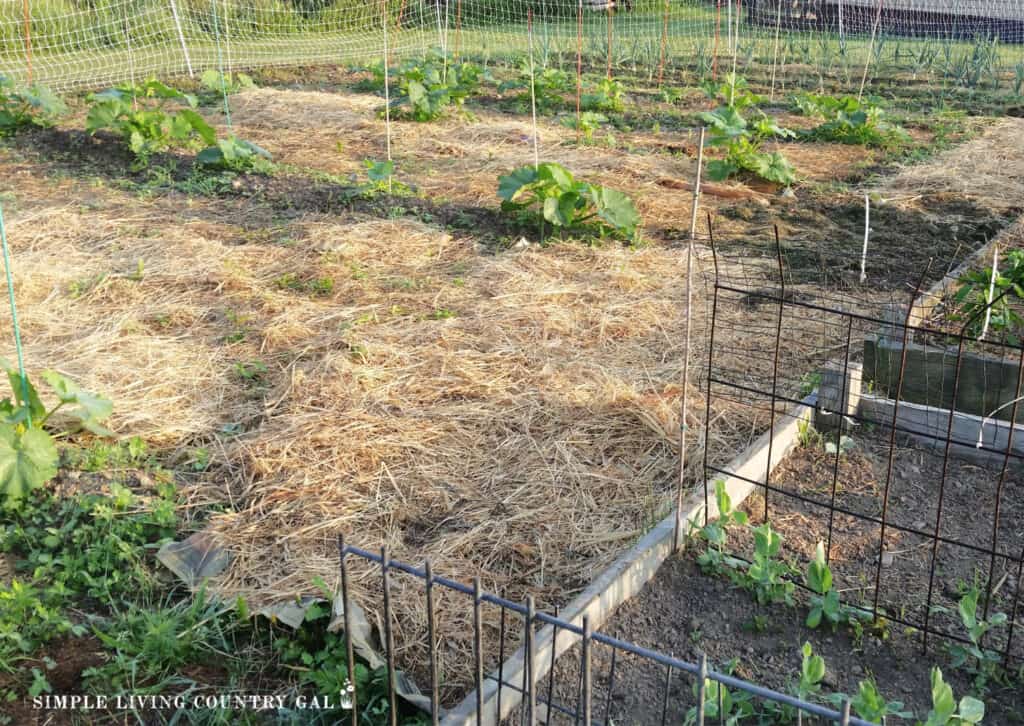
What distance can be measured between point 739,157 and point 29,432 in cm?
554

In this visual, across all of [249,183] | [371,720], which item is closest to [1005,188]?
[249,183]

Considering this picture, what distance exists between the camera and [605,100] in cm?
1015

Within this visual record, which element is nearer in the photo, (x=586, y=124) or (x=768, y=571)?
(x=768, y=571)

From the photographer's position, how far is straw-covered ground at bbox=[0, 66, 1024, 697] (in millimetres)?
3512

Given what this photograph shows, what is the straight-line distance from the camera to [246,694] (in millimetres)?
2732

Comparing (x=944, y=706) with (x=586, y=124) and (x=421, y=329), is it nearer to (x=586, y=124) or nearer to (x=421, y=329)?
(x=421, y=329)

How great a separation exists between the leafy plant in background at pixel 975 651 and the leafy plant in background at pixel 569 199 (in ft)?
12.4

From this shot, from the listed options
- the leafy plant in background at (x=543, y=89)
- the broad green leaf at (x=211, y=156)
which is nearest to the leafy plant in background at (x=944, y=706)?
the broad green leaf at (x=211, y=156)

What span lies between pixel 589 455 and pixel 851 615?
122cm

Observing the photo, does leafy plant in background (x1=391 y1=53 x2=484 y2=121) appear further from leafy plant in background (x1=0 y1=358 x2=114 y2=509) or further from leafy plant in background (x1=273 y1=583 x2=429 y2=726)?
leafy plant in background (x1=273 y1=583 x2=429 y2=726)

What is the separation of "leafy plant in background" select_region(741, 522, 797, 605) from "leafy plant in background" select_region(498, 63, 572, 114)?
793cm

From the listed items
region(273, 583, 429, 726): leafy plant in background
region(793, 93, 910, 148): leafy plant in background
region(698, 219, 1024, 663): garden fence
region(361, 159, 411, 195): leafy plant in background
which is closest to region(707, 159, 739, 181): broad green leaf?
region(793, 93, 910, 148): leafy plant in background

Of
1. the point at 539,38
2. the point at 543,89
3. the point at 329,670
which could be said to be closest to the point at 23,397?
the point at 329,670

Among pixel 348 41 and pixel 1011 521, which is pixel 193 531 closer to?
pixel 1011 521
